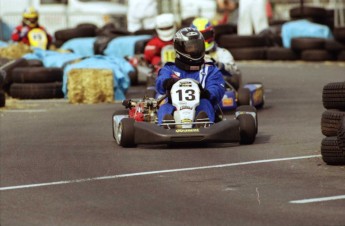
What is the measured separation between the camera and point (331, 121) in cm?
1012

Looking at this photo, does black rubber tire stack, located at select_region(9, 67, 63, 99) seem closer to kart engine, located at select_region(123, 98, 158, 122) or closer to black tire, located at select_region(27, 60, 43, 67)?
black tire, located at select_region(27, 60, 43, 67)

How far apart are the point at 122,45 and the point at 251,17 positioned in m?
5.51

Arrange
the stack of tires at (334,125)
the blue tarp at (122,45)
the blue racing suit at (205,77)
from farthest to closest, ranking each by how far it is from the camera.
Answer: the blue tarp at (122,45) < the blue racing suit at (205,77) < the stack of tires at (334,125)

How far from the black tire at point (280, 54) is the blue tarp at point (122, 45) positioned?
2843 millimetres

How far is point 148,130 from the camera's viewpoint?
433 inches

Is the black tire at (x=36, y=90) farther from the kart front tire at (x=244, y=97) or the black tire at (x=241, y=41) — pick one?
the black tire at (x=241, y=41)

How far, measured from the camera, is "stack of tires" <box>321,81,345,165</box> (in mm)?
9336

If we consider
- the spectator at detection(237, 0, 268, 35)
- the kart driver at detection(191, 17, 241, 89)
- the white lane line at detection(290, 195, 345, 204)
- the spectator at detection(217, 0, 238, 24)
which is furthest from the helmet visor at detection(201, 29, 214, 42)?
the spectator at detection(217, 0, 238, 24)

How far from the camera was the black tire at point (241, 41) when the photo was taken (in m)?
27.2

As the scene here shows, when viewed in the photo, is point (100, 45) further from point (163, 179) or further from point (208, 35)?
point (163, 179)

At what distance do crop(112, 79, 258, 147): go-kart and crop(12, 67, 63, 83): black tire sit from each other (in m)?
6.91

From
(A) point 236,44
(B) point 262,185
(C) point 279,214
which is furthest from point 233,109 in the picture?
(A) point 236,44

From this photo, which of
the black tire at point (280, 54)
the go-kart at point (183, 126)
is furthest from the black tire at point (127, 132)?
the black tire at point (280, 54)

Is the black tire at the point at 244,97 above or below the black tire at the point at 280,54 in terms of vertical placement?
above
